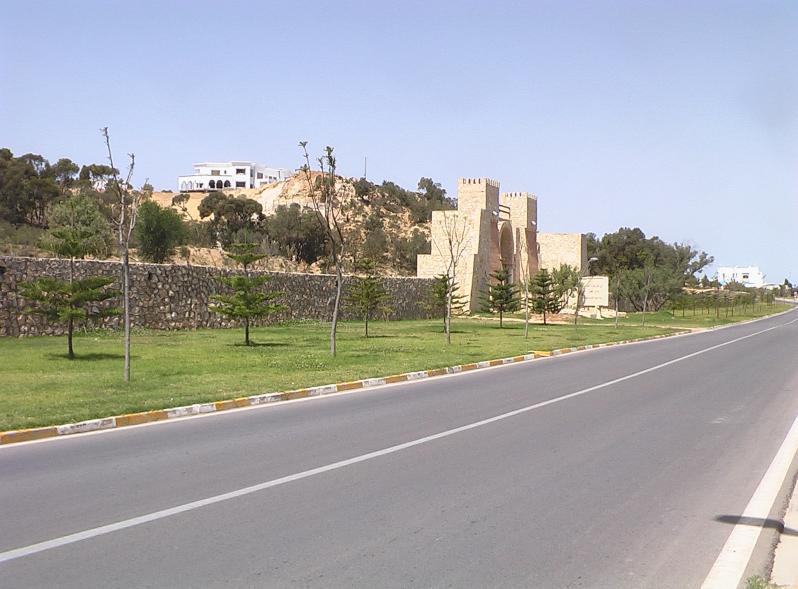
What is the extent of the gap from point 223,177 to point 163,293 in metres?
108

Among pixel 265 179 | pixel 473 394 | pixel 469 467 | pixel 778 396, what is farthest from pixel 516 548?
pixel 265 179

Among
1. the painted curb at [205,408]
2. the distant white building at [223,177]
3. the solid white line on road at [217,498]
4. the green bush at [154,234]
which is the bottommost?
the painted curb at [205,408]

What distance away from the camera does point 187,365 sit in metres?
19.7

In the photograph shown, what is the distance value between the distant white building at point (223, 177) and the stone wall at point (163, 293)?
305ft

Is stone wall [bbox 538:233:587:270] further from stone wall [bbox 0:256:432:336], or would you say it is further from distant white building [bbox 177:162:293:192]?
distant white building [bbox 177:162:293:192]

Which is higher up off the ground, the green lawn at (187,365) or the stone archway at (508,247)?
the stone archway at (508,247)

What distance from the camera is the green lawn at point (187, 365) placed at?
43.8ft

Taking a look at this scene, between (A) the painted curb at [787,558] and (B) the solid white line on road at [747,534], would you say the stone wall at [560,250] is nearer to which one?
(B) the solid white line on road at [747,534]

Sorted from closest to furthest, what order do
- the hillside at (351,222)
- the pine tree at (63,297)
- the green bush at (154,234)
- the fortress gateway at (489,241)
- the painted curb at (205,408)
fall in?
1. the painted curb at (205,408)
2. the pine tree at (63,297)
3. the green bush at (154,234)
4. the fortress gateway at (489,241)
5. the hillside at (351,222)

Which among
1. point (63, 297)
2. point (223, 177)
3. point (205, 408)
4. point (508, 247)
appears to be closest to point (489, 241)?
point (508, 247)

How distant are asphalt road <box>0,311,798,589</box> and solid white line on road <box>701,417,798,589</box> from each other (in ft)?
0.29

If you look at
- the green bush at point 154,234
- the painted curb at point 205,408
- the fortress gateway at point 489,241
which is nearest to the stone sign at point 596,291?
the fortress gateway at point 489,241

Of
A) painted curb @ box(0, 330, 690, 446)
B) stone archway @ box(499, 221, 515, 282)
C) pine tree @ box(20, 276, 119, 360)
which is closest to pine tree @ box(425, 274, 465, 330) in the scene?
stone archway @ box(499, 221, 515, 282)

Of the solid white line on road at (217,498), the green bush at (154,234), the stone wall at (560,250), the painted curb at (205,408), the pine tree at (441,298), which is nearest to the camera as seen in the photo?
the solid white line on road at (217,498)
